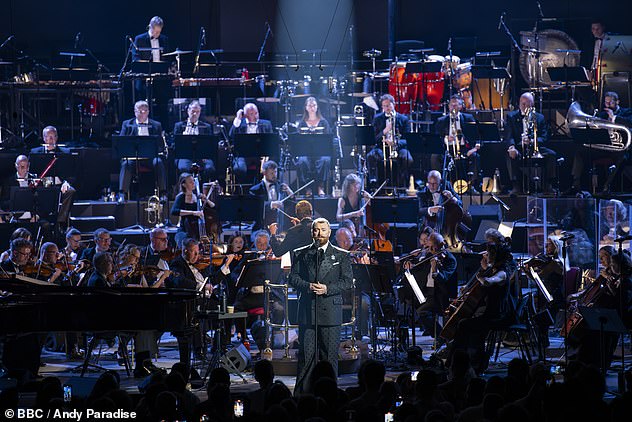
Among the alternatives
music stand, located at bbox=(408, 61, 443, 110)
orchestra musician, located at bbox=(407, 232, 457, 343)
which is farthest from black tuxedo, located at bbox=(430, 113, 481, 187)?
orchestra musician, located at bbox=(407, 232, 457, 343)

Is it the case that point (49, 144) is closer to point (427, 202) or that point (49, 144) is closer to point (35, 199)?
point (35, 199)

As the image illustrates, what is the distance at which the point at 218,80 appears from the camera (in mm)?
17391

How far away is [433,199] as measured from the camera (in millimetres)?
15453

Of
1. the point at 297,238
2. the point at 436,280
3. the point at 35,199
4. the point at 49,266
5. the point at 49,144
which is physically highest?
the point at 49,144

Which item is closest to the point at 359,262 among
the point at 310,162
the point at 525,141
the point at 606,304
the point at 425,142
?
the point at 606,304

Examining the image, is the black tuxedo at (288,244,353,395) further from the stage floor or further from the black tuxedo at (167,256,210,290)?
the black tuxedo at (167,256,210,290)

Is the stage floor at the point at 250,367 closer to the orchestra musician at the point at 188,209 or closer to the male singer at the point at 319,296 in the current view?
the male singer at the point at 319,296

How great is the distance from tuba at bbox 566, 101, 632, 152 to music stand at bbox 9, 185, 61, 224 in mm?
7421

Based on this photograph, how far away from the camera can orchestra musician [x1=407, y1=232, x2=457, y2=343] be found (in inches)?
499

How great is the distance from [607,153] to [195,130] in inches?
239

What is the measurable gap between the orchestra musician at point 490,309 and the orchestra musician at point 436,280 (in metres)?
1.29

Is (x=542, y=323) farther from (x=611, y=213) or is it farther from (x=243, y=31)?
(x=243, y=31)

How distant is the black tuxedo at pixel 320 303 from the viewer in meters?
9.81

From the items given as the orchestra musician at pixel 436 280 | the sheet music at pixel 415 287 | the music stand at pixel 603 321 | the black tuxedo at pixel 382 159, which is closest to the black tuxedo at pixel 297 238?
the sheet music at pixel 415 287
